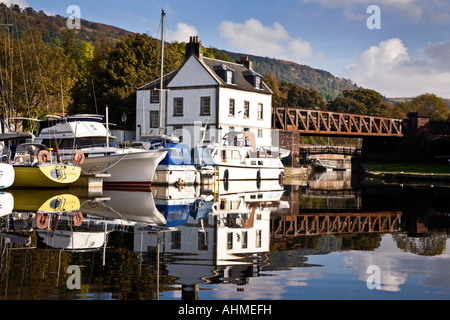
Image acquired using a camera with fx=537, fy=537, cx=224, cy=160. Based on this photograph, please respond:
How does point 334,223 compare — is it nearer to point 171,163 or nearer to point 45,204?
point 45,204

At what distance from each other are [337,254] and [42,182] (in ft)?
72.9

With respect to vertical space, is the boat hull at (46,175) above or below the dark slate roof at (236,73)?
below

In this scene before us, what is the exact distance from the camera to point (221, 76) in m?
55.5

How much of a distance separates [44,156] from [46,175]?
182cm

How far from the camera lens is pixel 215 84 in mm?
53562

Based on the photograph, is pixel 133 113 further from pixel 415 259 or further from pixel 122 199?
pixel 415 259

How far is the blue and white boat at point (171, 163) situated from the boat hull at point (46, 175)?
8.29 metres

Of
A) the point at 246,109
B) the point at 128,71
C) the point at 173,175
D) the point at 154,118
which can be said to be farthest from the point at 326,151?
the point at 173,175

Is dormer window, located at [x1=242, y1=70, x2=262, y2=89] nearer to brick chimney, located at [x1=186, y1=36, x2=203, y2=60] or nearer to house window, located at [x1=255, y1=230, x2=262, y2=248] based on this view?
brick chimney, located at [x1=186, y1=36, x2=203, y2=60]

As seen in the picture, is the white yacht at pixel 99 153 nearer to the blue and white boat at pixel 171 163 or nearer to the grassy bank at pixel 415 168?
the blue and white boat at pixel 171 163

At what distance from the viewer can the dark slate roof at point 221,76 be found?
5494 centimetres

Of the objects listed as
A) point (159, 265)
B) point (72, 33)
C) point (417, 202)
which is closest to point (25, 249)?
point (159, 265)

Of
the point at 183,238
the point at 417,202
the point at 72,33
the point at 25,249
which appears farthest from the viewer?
the point at 72,33

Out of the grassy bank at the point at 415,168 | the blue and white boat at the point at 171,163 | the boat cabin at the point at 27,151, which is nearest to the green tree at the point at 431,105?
the grassy bank at the point at 415,168
